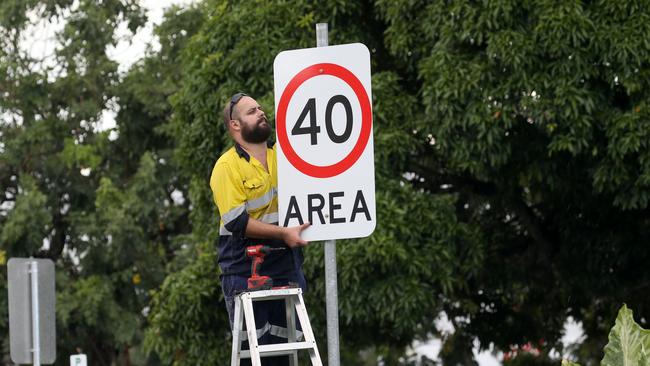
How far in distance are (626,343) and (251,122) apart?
2.21 metres

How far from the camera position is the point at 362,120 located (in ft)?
18.0

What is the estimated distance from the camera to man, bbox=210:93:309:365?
21.0 ft

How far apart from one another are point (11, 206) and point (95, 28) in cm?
322

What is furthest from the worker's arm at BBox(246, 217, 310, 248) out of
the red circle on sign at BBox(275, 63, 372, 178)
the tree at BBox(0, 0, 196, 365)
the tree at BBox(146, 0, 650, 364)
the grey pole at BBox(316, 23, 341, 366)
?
the tree at BBox(0, 0, 196, 365)

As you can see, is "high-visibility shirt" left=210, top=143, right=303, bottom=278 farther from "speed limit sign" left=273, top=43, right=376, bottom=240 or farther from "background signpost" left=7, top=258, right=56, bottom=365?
"background signpost" left=7, top=258, right=56, bottom=365

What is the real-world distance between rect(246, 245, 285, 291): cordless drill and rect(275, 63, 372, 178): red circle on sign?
0.86 metres

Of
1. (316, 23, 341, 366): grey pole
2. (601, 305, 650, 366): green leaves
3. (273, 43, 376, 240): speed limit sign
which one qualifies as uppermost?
(273, 43, 376, 240): speed limit sign

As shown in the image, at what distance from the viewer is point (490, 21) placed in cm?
1359

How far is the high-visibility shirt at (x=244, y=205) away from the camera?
20.9 ft

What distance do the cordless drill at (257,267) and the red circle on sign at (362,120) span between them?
2.84 feet

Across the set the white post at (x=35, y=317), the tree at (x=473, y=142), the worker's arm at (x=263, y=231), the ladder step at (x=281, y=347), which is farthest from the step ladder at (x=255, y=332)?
the tree at (x=473, y=142)

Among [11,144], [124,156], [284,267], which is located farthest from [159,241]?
[284,267]

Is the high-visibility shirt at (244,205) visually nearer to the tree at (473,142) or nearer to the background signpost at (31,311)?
the background signpost at (31,311)

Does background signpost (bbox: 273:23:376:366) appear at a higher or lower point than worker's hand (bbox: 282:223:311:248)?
higher
